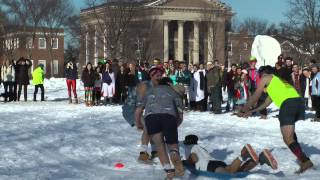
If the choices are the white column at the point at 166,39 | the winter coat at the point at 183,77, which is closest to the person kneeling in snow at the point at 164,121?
the winter coat at the point at 183,77

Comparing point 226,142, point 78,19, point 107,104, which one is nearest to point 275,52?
point 107,104

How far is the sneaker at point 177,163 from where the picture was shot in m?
9.16

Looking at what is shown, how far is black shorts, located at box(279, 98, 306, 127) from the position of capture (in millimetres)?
9852

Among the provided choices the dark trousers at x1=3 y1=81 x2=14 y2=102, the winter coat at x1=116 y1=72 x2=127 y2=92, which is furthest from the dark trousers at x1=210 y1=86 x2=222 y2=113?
the dark trousers at x1=3 y1=81 x2=14 y2=102

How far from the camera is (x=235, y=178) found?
30.2 ft

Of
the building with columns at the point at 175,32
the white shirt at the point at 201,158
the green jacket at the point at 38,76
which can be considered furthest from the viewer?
the building with columns at the point at 175,32

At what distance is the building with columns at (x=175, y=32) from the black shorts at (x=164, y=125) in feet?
168

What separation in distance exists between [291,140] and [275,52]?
48.5 ft

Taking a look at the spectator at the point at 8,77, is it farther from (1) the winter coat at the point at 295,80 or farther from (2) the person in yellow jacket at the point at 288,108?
(2) the person in yellow jacket at the point at 288,108

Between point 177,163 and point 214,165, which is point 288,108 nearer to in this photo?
point 214,165

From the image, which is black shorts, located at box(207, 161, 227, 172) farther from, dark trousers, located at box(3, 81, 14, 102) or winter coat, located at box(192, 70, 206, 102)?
dark trousers, located at box(3, 81, 14, 102)

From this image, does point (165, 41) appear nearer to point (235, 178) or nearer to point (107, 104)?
point (107, 104)

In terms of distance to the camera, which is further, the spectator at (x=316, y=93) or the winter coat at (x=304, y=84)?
the winter coat at (x=304, y=84)

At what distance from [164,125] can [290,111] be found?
2.19 m
